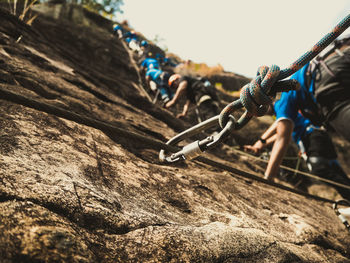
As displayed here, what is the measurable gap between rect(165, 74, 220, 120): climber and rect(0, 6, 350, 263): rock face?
3.57 metres

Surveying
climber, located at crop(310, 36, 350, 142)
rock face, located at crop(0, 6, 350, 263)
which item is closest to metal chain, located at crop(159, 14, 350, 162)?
rock face, located at crop(0, 6, 350, 263)

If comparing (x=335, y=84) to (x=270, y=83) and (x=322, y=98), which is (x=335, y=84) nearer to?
(x=322, y=98)

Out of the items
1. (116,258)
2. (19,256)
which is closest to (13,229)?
(19,256)

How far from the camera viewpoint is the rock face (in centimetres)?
81

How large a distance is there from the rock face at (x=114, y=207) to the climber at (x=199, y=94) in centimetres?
357

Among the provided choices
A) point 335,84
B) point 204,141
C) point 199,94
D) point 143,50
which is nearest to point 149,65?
point 199,94

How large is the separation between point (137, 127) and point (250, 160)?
2.72 meters

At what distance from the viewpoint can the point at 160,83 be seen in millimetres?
7289

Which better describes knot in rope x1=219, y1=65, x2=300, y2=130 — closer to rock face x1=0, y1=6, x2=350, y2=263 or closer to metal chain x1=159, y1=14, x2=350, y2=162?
metal chain x1=159, y1=14, x2=350, y2=162

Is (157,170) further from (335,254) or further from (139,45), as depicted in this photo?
(139,45)

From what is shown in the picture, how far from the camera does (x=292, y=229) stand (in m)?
1.74

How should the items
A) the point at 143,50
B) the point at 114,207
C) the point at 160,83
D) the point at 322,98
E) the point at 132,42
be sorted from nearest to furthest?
the point at 114,207
the point at 322,98
the point at 160,83
the point at 143,50
the point at 132,42

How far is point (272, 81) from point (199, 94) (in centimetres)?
503

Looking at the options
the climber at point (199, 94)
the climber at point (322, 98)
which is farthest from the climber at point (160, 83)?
the climber at point (322, 98)
